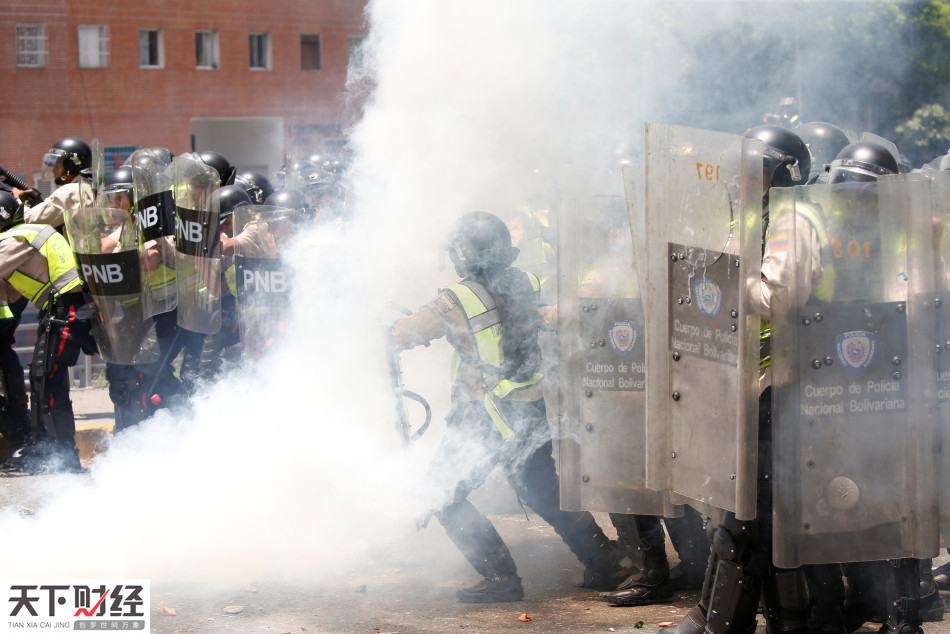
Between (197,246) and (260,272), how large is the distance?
0.51m

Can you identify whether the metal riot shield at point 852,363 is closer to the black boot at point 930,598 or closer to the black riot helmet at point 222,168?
the black boot at point 930,598

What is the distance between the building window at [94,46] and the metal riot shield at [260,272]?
71.8ft

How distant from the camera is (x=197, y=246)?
5.88 m

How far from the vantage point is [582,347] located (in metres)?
4.01

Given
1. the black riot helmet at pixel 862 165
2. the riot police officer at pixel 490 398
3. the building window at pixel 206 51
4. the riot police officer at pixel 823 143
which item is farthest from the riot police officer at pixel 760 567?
the building window at pixel 206 51

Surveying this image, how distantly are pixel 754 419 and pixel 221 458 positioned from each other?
291 centimetres

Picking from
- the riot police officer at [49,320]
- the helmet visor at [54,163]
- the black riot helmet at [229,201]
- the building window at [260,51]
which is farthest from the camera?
the building window at [260,51]

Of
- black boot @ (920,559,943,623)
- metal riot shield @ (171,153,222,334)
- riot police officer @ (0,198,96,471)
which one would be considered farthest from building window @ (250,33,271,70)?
black boot @ (920,559,943,623)

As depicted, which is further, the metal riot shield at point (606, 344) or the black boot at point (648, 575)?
the black boot at point (648, 575)

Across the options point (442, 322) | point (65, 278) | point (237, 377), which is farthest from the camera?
point (65, 278)

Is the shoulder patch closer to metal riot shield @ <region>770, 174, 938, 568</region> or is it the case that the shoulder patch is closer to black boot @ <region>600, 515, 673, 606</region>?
black boot @ <region>600, 515, 673, 606</region>

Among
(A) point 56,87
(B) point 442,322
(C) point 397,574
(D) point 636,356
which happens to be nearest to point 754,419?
(D) point 636,356

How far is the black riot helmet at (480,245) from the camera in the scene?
4.29 metres

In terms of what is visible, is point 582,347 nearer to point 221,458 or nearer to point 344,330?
point 344,330
